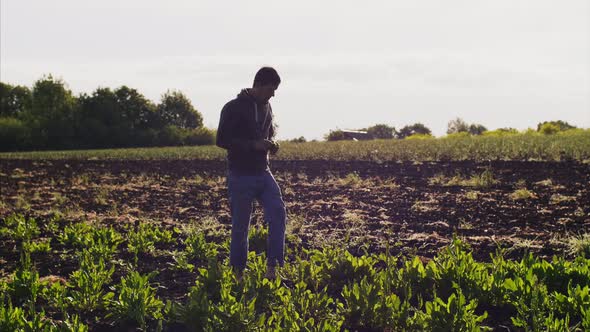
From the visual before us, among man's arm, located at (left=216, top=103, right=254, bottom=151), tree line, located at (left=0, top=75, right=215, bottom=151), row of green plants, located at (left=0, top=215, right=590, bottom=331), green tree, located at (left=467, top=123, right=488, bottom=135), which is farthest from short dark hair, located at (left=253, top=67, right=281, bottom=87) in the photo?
green tree, located at (left=467, top=123, right=488, bottom=135)

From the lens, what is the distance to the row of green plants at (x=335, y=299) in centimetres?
376

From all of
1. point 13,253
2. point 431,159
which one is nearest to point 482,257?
point 13,253

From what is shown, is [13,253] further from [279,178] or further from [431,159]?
[431,159]

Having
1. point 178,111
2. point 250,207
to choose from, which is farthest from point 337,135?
point 250,207

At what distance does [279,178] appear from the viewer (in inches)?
629

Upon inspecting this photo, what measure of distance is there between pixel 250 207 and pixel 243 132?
69cm

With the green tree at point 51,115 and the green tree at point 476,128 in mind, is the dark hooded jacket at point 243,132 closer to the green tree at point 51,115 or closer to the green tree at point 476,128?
the green tree at point 51,115

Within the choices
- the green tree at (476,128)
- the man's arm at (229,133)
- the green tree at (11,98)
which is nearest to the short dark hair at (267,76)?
the man's arm at (229,133)

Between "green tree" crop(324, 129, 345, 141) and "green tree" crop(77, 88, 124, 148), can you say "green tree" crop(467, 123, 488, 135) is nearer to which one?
"green tree" crop(324, 129, 345, 141)

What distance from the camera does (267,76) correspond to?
14.9 feet

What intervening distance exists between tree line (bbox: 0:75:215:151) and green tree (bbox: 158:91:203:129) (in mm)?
1416

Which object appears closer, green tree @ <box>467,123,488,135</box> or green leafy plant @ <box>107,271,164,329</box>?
green leafy plant @ <box>107,271,164,329</box>

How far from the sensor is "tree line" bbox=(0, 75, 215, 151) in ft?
185

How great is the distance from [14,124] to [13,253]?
2242 inches
